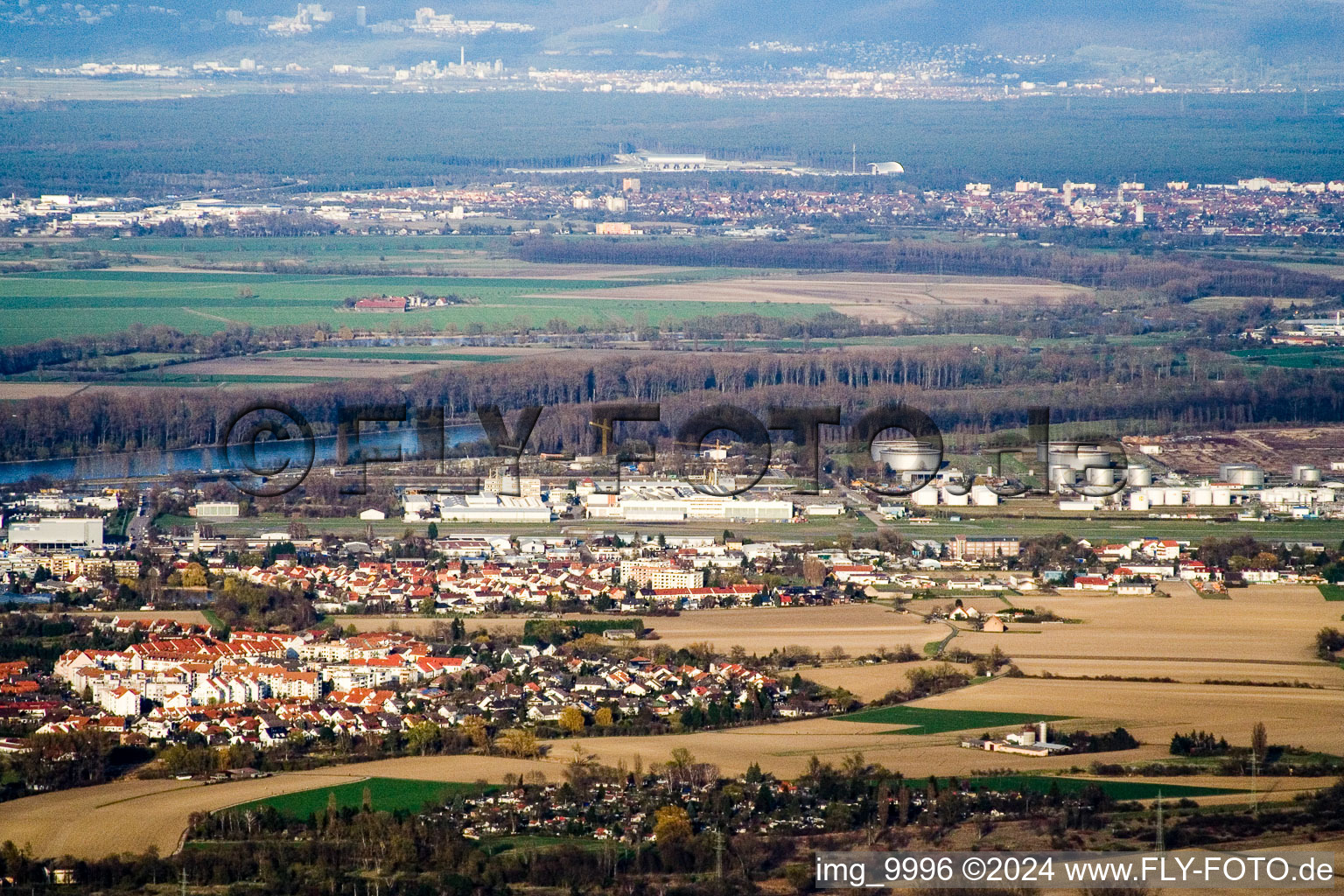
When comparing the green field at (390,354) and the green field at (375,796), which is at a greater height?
the green field at (390,354)

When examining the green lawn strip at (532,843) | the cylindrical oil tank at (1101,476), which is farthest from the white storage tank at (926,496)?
the green lawn strip at (532,843)

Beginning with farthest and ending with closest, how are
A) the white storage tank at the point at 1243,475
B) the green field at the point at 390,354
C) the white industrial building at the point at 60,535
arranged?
the green field at the point at 390,354, the white storage tank at the point at 1243,475, the white industrial building at the point at 60,535

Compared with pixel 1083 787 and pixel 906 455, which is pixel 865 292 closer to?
pixel 906 455

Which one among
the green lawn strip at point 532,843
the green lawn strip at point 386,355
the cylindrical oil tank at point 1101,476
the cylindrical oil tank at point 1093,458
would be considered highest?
the green lawn strip at point 386,355

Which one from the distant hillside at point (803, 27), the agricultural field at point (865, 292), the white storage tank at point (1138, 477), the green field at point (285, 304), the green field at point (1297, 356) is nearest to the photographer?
the white storage tank at point (1138, 477)

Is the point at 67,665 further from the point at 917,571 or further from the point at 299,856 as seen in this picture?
the point at 917,571

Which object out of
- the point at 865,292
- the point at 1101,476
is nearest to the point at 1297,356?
the point at 865,292

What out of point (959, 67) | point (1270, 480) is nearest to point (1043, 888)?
point (1270, 480)

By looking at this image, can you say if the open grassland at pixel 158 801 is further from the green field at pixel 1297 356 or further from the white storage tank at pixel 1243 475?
the green field at pixel 1297 356
